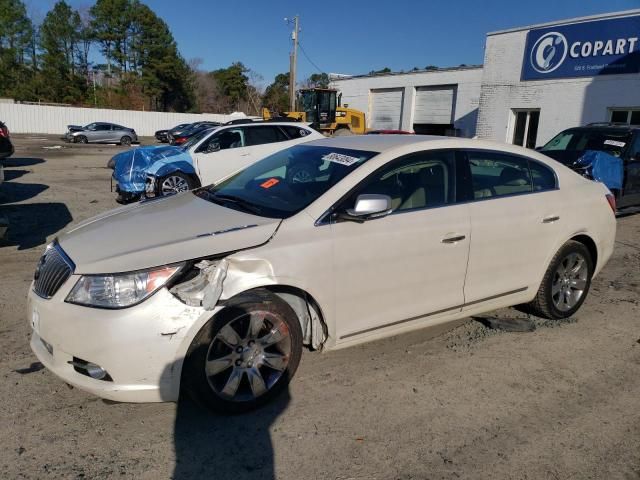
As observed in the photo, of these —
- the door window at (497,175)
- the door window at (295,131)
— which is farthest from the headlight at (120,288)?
the door window at (295,131)

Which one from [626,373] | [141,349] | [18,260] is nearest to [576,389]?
[626,373]

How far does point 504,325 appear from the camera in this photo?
4398 millimetres

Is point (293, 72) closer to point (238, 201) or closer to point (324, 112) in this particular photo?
point (324, 112)

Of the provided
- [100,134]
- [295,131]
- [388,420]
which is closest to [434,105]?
[100,134]

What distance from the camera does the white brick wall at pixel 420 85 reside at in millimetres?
29016

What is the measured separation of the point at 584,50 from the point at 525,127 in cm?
356

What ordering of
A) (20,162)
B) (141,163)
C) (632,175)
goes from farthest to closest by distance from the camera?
(20,162)
(141,163)
(632,175)

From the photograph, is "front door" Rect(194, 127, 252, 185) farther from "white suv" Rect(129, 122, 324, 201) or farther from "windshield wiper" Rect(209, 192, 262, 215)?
"windshield wiper" Rect(209, 192, 262, 215)

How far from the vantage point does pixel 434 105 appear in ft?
103

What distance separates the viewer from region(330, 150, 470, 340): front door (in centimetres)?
322

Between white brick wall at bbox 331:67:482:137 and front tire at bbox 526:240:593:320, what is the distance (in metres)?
25.1

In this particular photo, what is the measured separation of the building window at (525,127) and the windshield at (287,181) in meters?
19.3

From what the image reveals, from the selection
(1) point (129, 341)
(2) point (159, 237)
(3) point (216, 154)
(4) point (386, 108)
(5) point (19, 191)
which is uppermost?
(4) point (386, 108)

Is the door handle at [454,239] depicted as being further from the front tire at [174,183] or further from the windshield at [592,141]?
the front tire at [174,183]
